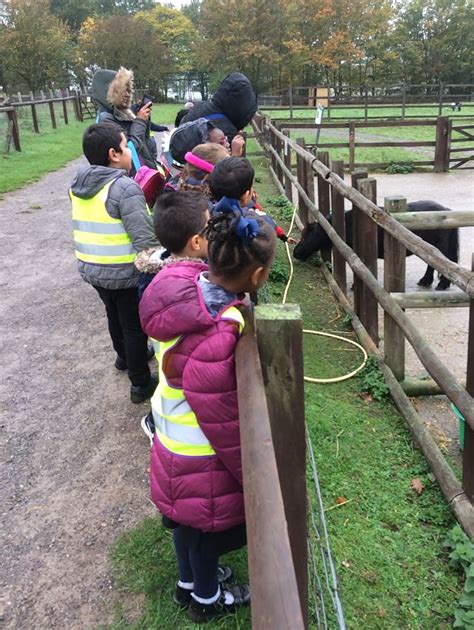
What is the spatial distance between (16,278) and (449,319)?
14.9ft

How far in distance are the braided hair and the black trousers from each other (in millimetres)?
1887

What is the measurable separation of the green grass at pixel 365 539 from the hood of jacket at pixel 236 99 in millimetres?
2323

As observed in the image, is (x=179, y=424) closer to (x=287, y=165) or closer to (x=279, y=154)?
(x=287, y=165)

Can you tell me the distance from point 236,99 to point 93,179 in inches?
73.4

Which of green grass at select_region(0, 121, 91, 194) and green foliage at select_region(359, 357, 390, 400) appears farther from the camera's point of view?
green grass at select_region(0, 121, 91, 194)

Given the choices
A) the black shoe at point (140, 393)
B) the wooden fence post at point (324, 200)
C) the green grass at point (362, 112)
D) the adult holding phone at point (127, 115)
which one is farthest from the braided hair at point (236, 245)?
the green grass at point (362, 112)

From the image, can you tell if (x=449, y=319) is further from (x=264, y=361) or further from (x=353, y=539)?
(x=264, y=361)

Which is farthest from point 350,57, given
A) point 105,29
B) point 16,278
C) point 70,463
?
point 70,463

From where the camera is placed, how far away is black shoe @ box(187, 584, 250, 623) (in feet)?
7.38

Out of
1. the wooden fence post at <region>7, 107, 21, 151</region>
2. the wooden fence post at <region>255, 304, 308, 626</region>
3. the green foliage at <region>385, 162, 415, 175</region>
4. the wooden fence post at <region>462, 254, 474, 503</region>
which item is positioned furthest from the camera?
the wooden fence post at <region>7, 107, 21, 151</region>

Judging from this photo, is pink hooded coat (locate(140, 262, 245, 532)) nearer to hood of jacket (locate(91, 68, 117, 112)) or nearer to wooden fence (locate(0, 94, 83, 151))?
hood of jacket (locate(91, 68, 117, 112))

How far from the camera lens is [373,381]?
425 centimetres

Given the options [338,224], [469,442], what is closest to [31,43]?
[338,224]

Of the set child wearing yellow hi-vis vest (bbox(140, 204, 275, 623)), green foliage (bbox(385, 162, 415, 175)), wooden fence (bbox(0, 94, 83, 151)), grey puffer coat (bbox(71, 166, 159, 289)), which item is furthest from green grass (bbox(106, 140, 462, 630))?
wooden fence (bbox(0, 94, 83, 151))
